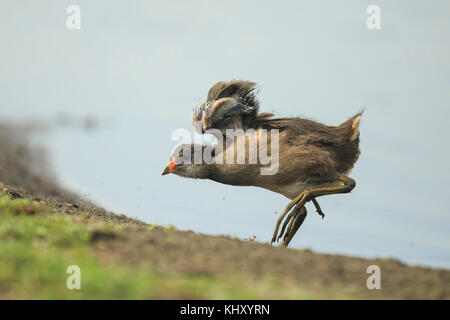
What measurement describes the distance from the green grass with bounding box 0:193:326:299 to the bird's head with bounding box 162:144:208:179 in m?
3.74

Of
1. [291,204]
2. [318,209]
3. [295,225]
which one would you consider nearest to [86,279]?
[291,204]

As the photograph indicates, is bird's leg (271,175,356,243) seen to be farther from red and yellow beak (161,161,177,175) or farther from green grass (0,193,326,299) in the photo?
green grass (0,193,326,299)

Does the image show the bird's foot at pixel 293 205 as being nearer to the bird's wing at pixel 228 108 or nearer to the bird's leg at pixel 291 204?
the bird's leg at pixel 291 204

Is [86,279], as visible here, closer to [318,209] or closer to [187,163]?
[187,163]

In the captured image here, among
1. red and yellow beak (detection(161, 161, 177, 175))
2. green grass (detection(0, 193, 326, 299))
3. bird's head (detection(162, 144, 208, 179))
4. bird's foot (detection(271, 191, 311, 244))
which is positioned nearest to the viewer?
green grass (detection(0, 193, 326, 299))

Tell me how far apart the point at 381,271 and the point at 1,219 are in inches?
170

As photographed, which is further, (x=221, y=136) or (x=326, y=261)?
(x=221, y=136)

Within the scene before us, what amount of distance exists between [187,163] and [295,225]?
2064 mm

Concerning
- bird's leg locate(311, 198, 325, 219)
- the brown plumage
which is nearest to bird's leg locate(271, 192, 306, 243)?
the brown plumage

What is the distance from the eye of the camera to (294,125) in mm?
8461

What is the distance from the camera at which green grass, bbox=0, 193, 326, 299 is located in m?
4.22
